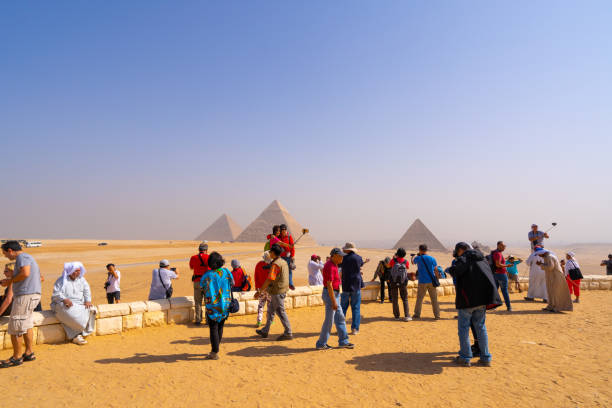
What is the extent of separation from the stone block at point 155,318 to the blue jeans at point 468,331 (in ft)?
17.3

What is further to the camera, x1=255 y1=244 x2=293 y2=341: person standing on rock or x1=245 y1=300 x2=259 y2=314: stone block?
x1=245 y1=300 x2=259 y2=314: stone block

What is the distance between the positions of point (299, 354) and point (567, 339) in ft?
15.7

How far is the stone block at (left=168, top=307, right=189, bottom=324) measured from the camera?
6227 millimetres

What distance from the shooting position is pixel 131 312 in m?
5.75

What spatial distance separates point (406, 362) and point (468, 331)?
964 mm

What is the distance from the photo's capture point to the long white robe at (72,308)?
16.3 ft

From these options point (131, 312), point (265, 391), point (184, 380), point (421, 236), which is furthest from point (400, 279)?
point (421, 236)

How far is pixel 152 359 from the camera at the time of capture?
4520 mm

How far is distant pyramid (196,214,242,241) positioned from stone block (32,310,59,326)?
341 ft

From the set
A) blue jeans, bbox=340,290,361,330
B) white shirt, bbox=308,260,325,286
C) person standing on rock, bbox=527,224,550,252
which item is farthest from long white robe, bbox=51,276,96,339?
person standing on rock, bbox=527,224,550,252

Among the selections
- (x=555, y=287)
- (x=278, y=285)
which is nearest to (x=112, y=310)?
(x=278, y=285)

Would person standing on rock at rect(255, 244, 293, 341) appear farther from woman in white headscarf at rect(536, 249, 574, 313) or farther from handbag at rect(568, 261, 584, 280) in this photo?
handbag at rect(568, 261, 584, 280)

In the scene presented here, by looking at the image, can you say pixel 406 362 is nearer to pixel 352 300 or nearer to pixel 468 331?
pixel 468 331

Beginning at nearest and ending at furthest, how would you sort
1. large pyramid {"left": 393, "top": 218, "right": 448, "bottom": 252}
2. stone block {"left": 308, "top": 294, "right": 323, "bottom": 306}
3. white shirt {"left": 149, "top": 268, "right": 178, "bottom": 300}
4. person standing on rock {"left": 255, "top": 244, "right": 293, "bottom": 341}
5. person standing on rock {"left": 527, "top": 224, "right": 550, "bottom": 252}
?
person standing on rock {"left": 255, "top": 244, "right": 293, "bottom": 341}, white shirt {"left": 149, "top": 268, "right": 178, "bottom": 300}, stone block {"left": 308, "top": 294, "right": 323, "bottom": 306}, person standing on rock {"left": 527, "top": 224, "right": 550, "bottom": 252}, large pyramid {"left": 393, "top": 218, "right": 448, "bottom": 252}
